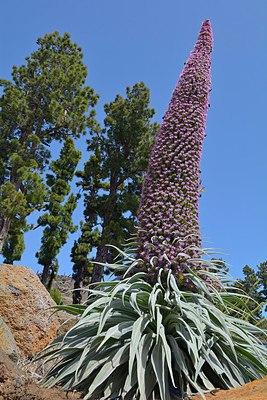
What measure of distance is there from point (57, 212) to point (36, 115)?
5246mm

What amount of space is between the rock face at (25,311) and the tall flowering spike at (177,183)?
244 cm

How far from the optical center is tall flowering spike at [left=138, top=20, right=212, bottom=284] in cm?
362

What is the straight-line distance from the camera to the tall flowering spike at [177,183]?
362cm

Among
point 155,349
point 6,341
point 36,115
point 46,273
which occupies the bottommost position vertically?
point 155,349

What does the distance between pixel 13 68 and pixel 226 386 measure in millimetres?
21554

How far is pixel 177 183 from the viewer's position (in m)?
3.89

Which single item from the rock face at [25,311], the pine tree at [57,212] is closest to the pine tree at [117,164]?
the pine tree at [57,212]

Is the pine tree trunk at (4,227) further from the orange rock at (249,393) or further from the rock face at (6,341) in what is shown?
the orange rock at (249,393)

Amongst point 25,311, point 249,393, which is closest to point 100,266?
point 25,311

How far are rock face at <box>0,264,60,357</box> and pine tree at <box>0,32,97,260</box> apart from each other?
43.8 ft

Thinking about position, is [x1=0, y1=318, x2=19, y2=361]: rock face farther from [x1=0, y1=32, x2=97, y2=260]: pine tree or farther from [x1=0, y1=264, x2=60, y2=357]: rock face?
[x1=0, y1=32, x2=97, y2=260]: pine tree

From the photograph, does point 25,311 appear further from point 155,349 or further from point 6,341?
point 155,349

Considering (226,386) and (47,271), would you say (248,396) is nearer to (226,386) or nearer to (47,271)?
(226,386)

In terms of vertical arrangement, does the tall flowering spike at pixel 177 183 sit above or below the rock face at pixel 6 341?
above
